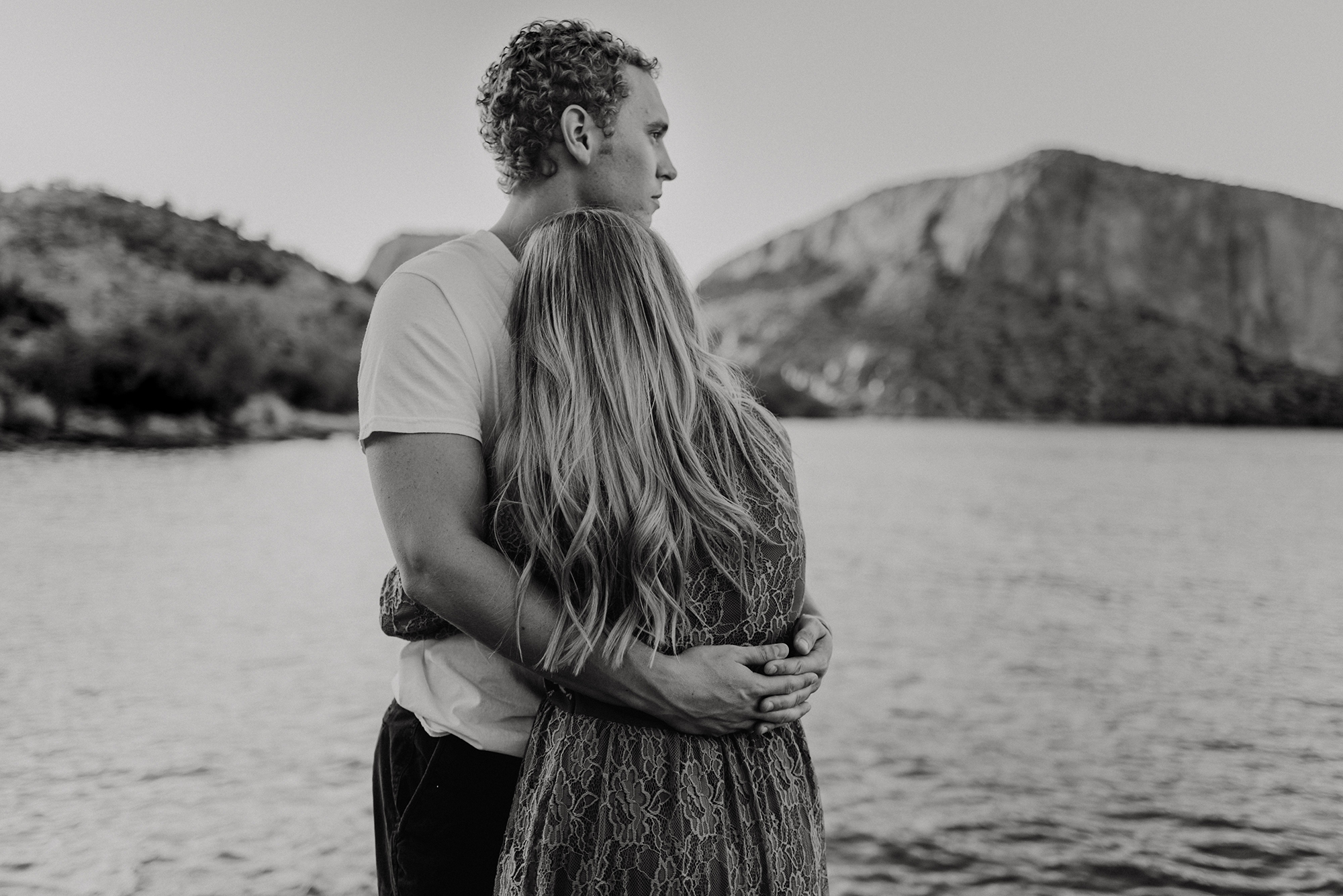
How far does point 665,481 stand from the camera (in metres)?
1.70

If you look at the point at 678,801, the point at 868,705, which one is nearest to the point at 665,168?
the point at 678,801

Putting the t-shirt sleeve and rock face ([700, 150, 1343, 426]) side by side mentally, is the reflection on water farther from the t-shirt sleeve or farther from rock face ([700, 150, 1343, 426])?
rock face ([700, 150, 1343, 426])

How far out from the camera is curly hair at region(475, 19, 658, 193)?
1.90 meters

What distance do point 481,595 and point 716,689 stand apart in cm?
40

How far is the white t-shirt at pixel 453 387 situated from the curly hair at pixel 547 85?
186 millimetres

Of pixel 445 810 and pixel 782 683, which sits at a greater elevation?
pixel 782 683

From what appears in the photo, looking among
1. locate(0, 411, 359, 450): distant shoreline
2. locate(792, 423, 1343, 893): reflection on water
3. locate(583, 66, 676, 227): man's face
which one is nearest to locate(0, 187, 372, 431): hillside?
locate(0, 411, 359, 450): distant shoreline

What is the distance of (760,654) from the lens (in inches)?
70.5

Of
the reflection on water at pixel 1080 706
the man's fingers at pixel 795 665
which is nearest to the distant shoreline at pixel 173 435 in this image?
the reflection on water at pixel 1080 706

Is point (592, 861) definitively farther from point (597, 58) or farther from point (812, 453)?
point (812, 453)

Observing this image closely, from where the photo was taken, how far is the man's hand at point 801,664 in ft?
5.86

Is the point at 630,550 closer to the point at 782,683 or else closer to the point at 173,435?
the point at 782,683

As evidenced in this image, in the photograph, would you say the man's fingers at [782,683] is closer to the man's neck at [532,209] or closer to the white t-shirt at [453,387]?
the white t-shirt at [453,387]

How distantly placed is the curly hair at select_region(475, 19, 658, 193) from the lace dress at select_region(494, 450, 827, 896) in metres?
0.73
